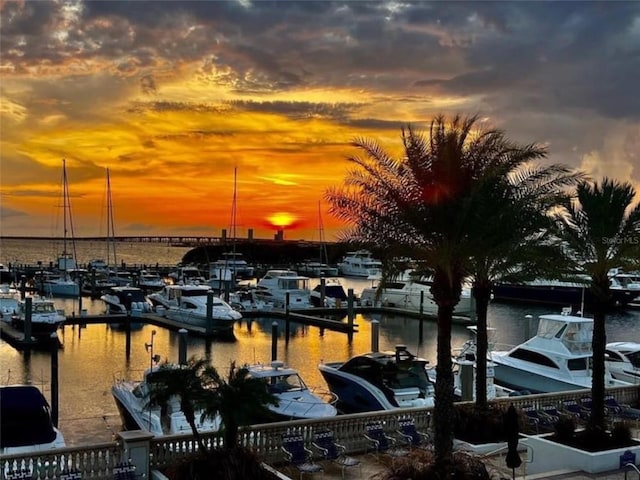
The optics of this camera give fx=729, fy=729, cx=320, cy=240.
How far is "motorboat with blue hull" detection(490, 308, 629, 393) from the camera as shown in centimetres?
2978

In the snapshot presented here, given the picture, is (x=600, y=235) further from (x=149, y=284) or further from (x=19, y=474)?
(x=149, y=284)

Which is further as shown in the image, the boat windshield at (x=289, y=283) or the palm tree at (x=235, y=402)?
the boat windshield at (x=289, y=283)

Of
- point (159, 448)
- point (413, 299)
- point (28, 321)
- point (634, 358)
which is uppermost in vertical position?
point (159, 448)

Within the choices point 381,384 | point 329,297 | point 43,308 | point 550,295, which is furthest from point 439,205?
point 550,295

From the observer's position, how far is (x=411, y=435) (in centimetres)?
1636

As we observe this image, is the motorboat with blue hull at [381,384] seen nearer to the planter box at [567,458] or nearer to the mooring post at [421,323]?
the planter box at [567,458]

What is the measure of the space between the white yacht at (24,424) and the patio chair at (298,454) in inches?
266

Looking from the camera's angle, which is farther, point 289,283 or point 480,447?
point 289,283

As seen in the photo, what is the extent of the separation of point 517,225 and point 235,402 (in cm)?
695

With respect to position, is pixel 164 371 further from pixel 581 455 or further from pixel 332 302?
pixel 332 302

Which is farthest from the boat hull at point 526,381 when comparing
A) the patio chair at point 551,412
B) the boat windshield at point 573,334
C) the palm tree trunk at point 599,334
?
the palm tree trunk at point 599,334

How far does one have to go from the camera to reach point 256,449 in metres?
14.8

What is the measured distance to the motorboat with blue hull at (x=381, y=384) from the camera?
943 inches

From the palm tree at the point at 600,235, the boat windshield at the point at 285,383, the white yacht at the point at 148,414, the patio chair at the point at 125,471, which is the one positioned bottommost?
the white yacht at the point at 148,414
